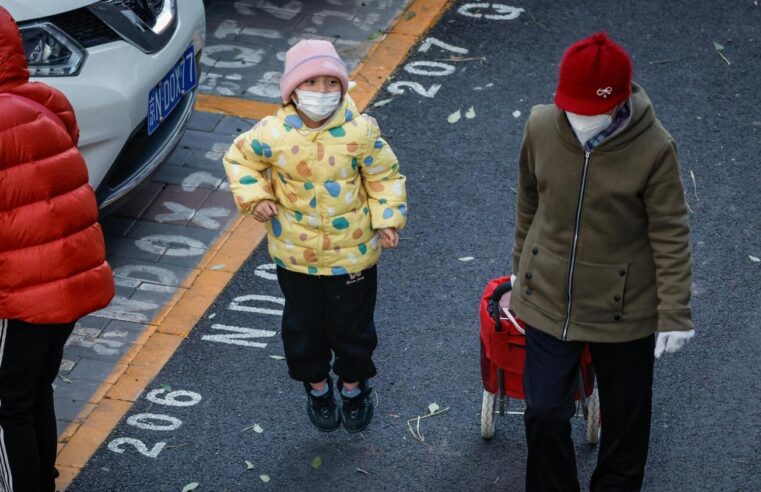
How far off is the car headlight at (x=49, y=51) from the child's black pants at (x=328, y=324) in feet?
5.17

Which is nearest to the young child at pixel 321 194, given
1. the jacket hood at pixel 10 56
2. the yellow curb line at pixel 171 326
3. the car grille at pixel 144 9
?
the jacket hood at pixel 10 56

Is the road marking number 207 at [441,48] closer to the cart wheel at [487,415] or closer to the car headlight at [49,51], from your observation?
the car headlight at [49,51]

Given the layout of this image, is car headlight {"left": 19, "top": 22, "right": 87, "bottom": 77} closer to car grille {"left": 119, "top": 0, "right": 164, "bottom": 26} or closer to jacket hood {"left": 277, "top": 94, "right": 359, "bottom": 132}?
car grille {"left": 119, "top": 0, "right": 164, "bottom": 26}

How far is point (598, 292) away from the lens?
13.7ft

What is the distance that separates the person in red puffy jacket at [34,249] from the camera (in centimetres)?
402

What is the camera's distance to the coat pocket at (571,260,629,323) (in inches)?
163

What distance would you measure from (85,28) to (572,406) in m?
2.98

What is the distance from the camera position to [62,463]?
16.7 ft

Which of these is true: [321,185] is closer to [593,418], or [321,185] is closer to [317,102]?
[317,102]

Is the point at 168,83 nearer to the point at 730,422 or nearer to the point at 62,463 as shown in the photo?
the point at 62,463

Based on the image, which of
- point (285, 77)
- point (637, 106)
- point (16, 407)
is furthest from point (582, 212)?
point (16, 407)

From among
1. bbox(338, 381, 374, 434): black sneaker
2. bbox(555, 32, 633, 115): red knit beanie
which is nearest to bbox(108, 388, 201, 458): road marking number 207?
bbox(338, 381, 374, 434): black sneaker

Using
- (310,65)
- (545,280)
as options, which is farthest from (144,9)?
(545,280)

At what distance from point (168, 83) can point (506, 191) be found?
1.90m
